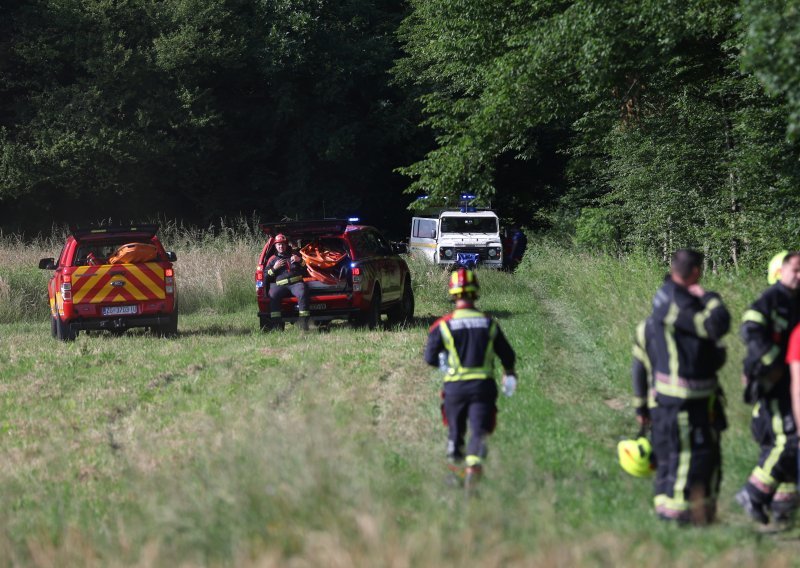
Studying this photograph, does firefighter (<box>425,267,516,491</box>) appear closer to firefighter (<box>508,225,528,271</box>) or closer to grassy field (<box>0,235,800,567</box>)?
grassy field (<box>0,235,800,567</box>)

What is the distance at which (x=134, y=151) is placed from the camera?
42.7 meters

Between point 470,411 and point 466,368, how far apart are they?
11.5 inches

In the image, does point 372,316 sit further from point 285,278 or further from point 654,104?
point 654,104

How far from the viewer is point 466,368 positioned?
8.68m

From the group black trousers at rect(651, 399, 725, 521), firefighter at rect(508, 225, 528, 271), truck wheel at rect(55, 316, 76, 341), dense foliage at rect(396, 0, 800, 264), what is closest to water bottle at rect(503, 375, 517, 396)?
black trousers at rect(651, 399, 725, 521)

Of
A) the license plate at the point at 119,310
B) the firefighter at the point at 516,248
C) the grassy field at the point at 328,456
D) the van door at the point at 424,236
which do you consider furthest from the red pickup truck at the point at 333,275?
the firefighter at the point at 516,248

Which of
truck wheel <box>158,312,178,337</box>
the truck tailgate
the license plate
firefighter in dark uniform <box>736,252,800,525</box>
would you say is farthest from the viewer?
truck wheel <box>158,312,178,337</box>

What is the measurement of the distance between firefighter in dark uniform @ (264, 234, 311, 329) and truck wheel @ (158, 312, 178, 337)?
173 centimetres

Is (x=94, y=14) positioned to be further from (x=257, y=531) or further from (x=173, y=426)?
(x=257, y=531)

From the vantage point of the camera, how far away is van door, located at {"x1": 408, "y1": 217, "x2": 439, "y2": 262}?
124 ft

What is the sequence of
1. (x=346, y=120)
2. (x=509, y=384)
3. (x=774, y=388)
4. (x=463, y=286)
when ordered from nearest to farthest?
(x=774, y=388) < (x=463, y=286) < (x=509, y=384) < (x=346, y=120)

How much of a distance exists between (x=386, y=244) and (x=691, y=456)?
14865mm

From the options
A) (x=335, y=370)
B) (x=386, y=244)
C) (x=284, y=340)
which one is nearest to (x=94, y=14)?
(x=386, y=244)

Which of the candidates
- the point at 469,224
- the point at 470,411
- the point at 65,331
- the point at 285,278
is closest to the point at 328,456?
the point at 470,411
